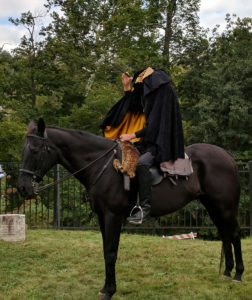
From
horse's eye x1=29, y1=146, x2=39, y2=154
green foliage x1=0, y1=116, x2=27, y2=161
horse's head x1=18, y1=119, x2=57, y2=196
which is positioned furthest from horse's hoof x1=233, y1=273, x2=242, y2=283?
green foliage x1=0, y1=116, x2=27, y2=161

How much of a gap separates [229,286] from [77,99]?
18.5m

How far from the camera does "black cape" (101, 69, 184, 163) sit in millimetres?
4992

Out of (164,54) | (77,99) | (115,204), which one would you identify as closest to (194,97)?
(164,54)

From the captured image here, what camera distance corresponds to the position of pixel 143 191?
4.84 m

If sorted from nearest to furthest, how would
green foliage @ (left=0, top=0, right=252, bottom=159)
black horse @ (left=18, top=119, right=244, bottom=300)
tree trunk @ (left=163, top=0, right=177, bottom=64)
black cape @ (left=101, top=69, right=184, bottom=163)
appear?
black horse @ (left=18, top=119, right=244, bottom=300) → black cape @ (left=101, top=69, right=184, bottom=163) → green foliage @ (left=0, top=0, right=252, bottom=159) → tree trunk @ (left=163, top=0, right=177, bottom=64)

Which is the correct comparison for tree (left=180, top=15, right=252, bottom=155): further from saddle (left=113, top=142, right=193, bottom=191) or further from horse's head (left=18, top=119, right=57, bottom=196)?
horse's head (left=18, top=119, right=57, bottom=196)

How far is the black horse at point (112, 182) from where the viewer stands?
4562 mm

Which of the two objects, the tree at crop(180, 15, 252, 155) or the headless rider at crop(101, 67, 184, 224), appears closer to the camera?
the headless rider at crop(101, 67, 184, 224)

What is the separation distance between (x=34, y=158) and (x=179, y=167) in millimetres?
1893

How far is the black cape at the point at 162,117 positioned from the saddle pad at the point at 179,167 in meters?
0.07

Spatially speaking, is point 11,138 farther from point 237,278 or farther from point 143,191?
point 237,278

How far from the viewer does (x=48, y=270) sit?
6328 millimetres

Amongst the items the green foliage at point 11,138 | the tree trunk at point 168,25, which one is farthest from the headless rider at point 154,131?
the tree trunk at point 168,25

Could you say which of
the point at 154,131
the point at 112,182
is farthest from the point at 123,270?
the point at 154,131
